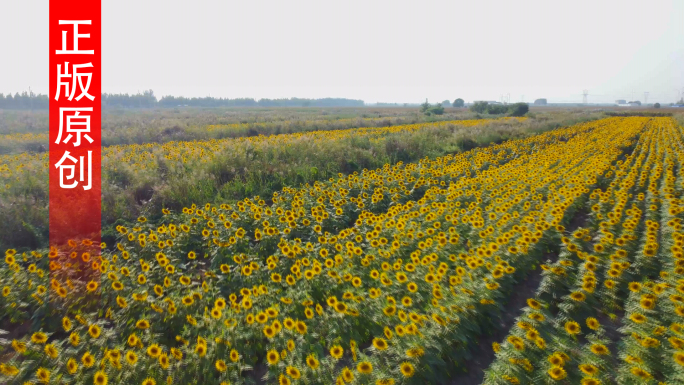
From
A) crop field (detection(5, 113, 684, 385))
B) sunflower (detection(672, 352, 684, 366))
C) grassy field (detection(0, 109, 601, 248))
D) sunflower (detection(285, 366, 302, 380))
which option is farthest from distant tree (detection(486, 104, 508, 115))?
sunflower (detection(285, 366, 302, 380))

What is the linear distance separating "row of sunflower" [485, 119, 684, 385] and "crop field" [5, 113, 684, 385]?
17mm

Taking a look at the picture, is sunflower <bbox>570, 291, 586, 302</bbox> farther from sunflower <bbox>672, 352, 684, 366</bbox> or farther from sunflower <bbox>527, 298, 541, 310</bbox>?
sunflower <bbox>672, 352, 684, 366</bbox>

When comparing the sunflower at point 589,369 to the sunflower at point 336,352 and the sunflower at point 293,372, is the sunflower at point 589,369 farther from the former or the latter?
the sunflower at point 293,372

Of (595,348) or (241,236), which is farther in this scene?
(241,236)

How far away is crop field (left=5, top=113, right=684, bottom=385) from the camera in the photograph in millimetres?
2600

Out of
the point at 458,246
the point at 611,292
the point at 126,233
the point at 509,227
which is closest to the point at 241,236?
the point at 126,233

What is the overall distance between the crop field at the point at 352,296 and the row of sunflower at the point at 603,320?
0.02 meters

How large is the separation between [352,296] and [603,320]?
2.68m

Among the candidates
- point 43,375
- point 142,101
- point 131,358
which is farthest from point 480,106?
point 142,101

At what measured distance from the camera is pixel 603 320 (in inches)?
142

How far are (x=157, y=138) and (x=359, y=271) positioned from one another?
17300mm

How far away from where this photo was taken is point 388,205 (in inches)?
288

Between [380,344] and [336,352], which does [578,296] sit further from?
[336,352]

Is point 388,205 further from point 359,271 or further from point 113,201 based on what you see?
point 113,201
